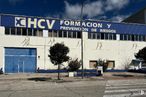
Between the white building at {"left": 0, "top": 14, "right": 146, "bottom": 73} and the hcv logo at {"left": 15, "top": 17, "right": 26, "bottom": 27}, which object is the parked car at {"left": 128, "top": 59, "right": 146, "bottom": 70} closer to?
the white building at {"left": 0, "top": 14, "right": 146, "bottom": 73}

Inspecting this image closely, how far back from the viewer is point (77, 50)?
4603 cm

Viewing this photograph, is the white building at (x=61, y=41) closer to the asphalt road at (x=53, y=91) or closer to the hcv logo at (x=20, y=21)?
the hcv logo at (x=20, y=21)

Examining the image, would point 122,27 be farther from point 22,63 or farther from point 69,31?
point 22,63

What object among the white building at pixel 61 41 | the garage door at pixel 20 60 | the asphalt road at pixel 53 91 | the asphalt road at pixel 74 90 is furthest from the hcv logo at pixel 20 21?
the asphalt road at pixel 53 91

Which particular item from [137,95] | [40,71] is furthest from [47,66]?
[137,95]

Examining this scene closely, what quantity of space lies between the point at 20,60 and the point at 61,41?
7525 millimetres

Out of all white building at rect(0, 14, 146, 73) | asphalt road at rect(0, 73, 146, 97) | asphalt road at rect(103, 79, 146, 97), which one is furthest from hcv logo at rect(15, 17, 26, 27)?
asphalt road at rect(103, 79, 146, 97)

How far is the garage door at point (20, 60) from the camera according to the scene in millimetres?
41906

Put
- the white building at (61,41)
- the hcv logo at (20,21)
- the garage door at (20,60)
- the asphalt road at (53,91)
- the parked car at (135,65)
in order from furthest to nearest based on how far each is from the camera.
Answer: the parked car at (135,65) → the hcv logo at (20,21) → the white building at (61,41) → the garage door at (20,60) → the asphalt road at (53,91)

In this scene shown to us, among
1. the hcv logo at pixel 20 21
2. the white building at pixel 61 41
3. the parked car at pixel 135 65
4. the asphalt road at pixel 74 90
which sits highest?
the hcv logo at pixel 20 21

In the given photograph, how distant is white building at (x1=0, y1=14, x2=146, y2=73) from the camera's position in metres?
42.2

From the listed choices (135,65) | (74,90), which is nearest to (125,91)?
(74,90)

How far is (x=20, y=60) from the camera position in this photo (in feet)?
140

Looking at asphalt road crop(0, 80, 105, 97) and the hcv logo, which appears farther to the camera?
the hcv logo
